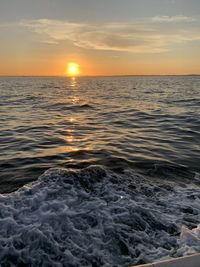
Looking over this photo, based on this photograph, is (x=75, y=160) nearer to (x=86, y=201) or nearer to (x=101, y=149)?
(x=101, y=149)

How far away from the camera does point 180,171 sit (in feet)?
29.9

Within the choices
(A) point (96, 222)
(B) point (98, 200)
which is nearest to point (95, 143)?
(B) point (98, 200)

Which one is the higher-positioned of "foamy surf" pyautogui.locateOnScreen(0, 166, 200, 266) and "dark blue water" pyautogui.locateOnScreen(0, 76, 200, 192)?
"foamy surf" pyautogui.locateOnScreen(0, 166, 200, 266)

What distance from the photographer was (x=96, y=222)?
5629 mm

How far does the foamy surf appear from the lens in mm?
4758

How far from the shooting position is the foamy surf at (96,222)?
15.6 ft

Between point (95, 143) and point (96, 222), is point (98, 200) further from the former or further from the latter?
point (95, 143)

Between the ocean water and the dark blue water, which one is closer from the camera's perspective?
the ocean water

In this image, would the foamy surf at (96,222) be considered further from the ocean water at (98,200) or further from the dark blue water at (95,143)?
the dark blue water at (95,143)

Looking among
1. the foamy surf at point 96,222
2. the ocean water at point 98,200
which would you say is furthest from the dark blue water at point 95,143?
the foamy surf at point 96,222

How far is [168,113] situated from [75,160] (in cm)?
1311

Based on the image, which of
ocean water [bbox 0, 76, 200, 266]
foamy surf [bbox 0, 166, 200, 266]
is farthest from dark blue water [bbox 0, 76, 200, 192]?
foamy surf [bbox 0, 166, 200, 266]

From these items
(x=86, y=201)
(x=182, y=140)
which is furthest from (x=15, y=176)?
(x=182, y=140)

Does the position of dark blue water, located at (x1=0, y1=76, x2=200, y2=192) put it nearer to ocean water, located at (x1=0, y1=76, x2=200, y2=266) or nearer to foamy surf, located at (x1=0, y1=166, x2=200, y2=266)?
ocean water, located at (x1=0, y1=76, x2=200, y2=266)
